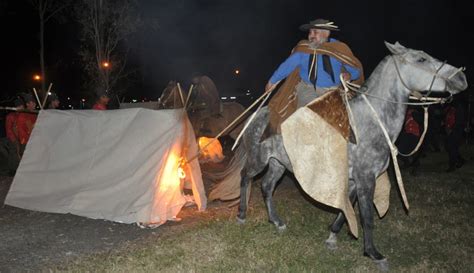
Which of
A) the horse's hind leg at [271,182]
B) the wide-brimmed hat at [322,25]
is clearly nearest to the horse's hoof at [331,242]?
the horse's hind leg at [271,182]

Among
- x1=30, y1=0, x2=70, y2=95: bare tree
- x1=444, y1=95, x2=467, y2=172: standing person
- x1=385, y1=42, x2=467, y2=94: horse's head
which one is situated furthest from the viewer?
x1=30, y1=0, x2=70, y2=95: bare tree

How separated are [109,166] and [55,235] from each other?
1.36 m

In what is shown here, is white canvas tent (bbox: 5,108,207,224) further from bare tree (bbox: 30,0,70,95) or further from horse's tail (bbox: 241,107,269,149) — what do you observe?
bare tree (bbox: 30,0,70,95)

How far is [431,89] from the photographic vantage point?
537cm

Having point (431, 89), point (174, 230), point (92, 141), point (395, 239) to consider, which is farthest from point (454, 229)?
point (92, 141)

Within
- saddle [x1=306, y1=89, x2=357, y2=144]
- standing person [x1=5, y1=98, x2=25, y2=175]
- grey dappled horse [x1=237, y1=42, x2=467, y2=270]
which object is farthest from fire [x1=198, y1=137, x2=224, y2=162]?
grey dappled horse [x1=237, y1=42, x2=467, y2=270]

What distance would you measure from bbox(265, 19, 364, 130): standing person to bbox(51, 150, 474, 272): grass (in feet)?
5.56

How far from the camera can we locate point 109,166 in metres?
7.33

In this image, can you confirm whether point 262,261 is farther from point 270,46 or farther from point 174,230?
point 270,46

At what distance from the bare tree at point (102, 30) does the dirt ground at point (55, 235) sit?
60.3 feet

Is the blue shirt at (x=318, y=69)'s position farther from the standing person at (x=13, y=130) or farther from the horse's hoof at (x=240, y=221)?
the standing person at (x=13, y=130)

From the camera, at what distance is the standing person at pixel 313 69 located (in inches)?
236

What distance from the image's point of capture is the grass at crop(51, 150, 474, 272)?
5336 mm

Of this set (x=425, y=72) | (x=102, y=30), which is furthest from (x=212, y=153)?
(x=102, y=30)
